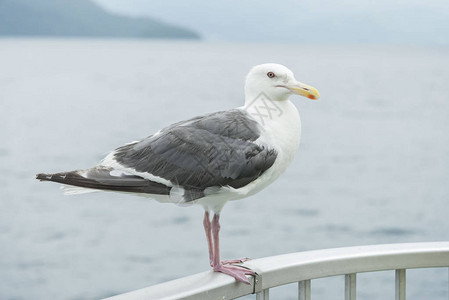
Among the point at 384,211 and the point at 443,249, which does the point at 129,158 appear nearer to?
the point at 443,249

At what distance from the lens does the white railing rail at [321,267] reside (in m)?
1.50

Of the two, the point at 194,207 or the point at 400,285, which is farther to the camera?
the point at 194,207

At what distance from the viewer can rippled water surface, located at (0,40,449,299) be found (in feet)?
29.9

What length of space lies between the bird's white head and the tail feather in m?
0.34

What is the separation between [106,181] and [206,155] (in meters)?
0.26

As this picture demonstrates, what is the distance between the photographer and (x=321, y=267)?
1521 millimetres

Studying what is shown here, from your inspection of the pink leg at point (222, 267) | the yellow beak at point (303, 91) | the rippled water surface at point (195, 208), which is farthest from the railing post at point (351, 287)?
the rippled water surface at point (195, 208)

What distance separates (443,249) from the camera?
1591 mm

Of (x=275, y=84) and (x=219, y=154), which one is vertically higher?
(x=275, y=84)

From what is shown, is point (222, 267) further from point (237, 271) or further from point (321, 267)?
point (321, 267)

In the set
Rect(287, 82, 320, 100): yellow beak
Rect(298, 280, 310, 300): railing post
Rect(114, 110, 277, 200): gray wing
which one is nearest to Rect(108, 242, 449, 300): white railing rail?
Rect(298, 280, 310, 300): railing post

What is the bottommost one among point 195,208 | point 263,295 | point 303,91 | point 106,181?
point 195,208

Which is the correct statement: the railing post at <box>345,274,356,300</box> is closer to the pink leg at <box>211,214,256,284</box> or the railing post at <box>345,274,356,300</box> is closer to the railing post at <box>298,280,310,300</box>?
the railing post at <box>298,280,310,300</box>

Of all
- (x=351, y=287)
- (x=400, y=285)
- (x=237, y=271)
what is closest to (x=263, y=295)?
(x=237, y=271)
